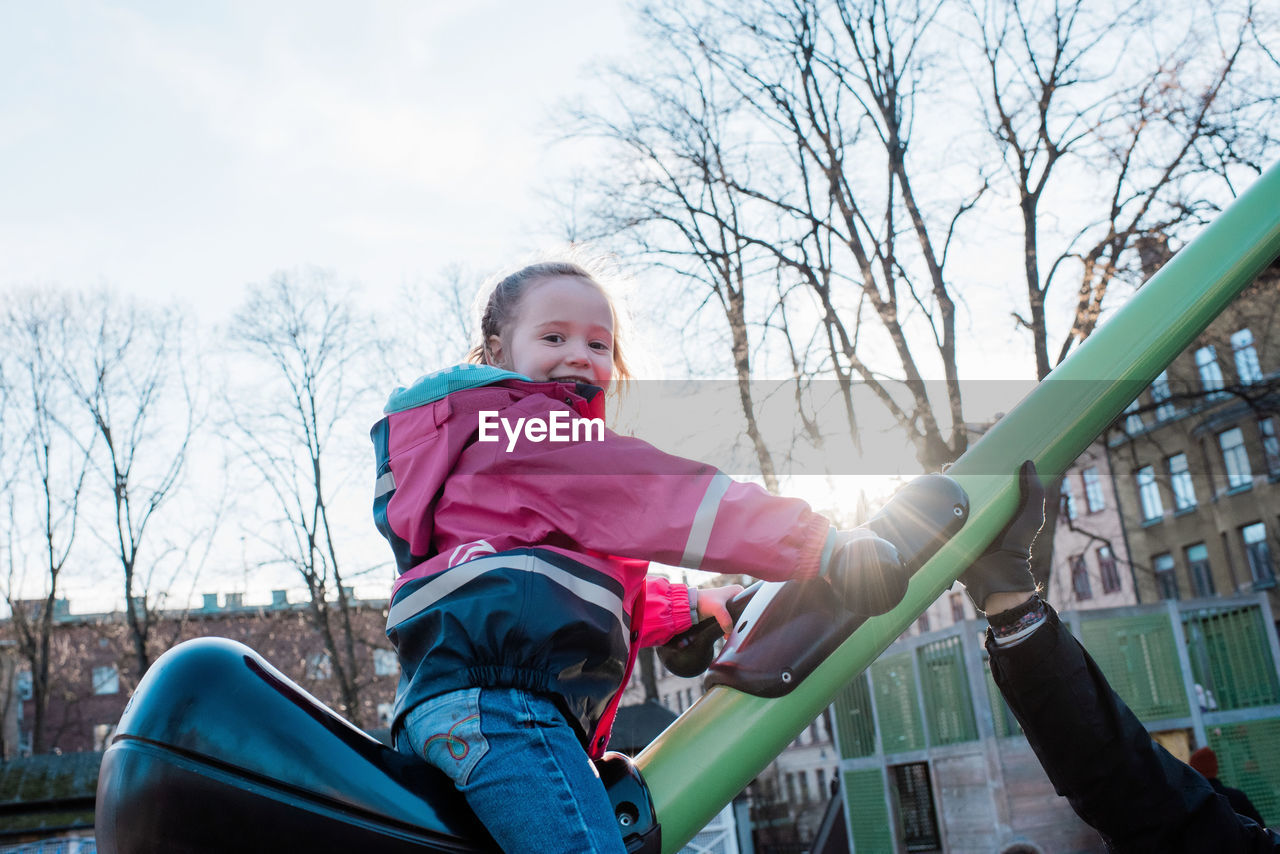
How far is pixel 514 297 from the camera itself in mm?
1751

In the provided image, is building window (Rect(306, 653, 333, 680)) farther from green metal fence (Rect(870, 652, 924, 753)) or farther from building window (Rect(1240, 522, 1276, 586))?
building window (Rect(1240, 522, 1276, 586))

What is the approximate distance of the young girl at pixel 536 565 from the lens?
120 cm

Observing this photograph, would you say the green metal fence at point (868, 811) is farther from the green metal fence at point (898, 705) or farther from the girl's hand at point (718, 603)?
the girl's hand at point (718, 603)

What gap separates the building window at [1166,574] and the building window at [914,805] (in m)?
23.8

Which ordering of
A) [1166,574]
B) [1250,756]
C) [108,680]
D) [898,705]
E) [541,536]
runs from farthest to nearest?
[108,680]
[1166,574]
[898,705]
[1250,756]
[541,536]

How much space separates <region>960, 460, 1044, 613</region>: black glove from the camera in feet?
4.62

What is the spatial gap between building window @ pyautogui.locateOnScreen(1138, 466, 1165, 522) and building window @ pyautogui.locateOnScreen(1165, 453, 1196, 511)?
1.88 feet

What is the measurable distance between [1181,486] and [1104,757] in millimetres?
35559

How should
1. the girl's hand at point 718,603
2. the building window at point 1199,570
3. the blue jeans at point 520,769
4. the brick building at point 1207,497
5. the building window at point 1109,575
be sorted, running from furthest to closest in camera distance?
the building window at point 1109,575 < the building window at point 1199,570 < the brick building at point 1207,497 < the girl's hand at point 718,603 < the blue jeans at point 520,769

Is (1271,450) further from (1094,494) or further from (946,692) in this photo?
(946,692)

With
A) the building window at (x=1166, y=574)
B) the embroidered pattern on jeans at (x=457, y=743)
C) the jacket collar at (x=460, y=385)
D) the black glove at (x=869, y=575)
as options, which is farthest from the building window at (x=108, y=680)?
the black glove at (x=869, y=575)

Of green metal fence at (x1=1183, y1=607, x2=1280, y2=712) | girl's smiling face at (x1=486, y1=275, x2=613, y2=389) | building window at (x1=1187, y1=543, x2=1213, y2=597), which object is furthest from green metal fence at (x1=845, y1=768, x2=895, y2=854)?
building window at (x1=1187, y1=543, x2=1213, y2=597)

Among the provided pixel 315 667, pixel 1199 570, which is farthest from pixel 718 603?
pixel 1199 570

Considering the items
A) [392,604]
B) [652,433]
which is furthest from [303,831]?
[652,433]
